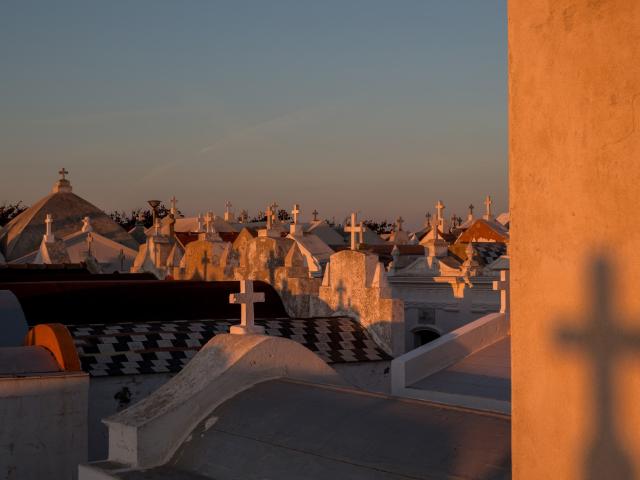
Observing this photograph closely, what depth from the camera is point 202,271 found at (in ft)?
59.0

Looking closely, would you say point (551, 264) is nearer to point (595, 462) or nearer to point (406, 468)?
point (595, 462)

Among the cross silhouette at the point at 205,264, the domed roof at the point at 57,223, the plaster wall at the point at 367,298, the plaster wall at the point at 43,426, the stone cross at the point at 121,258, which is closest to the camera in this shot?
the plaster wall at the point at 43,426

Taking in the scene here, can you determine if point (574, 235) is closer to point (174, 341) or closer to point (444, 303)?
point (174, 341)

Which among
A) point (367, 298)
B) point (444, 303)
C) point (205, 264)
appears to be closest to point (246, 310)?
point (367, 298)

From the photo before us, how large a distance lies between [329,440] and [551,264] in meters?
2.70

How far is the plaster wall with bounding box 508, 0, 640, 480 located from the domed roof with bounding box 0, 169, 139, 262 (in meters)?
36.4

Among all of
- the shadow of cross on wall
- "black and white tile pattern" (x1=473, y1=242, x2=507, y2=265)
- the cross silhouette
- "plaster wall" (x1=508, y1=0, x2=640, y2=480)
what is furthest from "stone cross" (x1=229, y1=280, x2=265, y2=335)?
"black and white tile pattern" (x1=473, y1=242, x2=507, y2=265)

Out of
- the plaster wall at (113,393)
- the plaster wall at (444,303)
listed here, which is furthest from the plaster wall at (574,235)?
the plaster wall at (444,303)

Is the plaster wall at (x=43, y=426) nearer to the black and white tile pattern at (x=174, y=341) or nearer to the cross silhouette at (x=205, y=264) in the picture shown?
the black and white tile pattern at (x=174, y=341)

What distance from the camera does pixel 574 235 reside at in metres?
2.83

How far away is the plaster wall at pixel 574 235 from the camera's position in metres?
2.70

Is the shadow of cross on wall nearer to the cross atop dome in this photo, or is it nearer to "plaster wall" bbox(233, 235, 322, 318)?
"plaster wall" bbox(233, 235, 322, 318)

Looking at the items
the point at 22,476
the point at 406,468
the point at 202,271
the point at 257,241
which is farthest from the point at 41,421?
the point at 202,271

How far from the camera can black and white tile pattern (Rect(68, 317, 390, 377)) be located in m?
11.2
